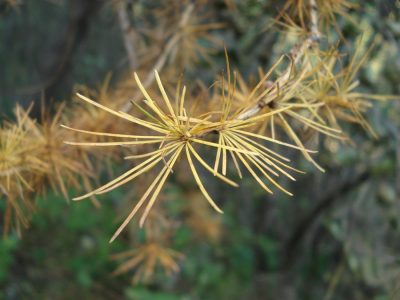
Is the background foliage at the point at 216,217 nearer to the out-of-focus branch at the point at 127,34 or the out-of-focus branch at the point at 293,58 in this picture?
the out-of-focus branch at the point at 127,34

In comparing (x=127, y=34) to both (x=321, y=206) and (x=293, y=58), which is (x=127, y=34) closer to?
(x=293, y=58)

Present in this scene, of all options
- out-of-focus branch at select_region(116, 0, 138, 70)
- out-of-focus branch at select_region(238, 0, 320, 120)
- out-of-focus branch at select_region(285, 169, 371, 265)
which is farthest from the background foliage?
out-of-focus branch at select_region(238, 0, 320, 120)

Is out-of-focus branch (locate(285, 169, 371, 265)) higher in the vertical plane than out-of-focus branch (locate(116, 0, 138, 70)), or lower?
lower

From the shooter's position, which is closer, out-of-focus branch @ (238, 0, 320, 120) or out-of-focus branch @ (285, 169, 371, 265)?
out-of-focus branch @ (238, 0, 320, 120)

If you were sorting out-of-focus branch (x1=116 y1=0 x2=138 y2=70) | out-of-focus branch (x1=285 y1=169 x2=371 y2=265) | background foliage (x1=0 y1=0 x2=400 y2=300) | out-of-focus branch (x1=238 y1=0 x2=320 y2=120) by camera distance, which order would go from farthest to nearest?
out-of-focus branch (x1=285 y1=169 x2=371 y2=265) → background foliage (x1=0 y1=0 x2=400 y2=300) → out-of-focus branch (x1=116 y1=0 x2=138 y2=70) → out-of-focus branch (x1=238 y1=0 x2=320 y2=120)

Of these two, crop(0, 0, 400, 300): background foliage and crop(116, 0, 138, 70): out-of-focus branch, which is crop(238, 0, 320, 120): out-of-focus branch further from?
crop(0, 0, 400, 300): background foliage

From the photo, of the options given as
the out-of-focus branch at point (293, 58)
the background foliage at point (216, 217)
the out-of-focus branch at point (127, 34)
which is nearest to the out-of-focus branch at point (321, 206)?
the background foliage at point (216, 217)

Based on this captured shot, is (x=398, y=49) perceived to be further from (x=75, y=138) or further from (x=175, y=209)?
(x=175, y=209)

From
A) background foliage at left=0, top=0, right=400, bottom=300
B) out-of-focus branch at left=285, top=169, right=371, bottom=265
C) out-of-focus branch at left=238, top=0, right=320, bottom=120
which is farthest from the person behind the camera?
out-of-focus branch at left=285, top=169, right=371, bottom=265

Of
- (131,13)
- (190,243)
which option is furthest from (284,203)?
(131,13)

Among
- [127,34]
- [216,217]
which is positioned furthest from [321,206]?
[127,34]

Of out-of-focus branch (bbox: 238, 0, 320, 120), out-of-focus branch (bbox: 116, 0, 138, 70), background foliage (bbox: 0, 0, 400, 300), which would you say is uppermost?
out-of-focus branch (bbox: 238, 0, 320, 120)
